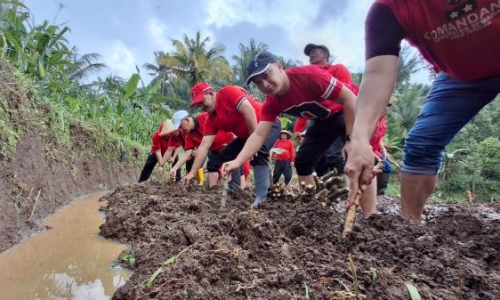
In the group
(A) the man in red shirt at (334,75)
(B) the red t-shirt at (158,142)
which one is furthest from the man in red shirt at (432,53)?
(B) the red t-shirt at (158,142)

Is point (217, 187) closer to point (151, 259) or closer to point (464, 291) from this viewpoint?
point (151, 259)

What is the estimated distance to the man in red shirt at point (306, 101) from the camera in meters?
2.54

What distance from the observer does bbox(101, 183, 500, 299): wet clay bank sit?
120cm

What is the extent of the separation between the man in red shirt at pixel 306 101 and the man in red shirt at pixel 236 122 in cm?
38

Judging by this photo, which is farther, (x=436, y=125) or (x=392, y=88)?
(x=436, y=125)

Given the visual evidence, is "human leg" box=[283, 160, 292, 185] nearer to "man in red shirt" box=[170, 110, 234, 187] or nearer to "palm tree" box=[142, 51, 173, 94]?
"man in red shirt" box=[170, 110, 234, 187]

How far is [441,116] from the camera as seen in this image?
176cm

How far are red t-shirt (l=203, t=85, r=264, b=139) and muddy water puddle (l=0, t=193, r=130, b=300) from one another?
1493 mm

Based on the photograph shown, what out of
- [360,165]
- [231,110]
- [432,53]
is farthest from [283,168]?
[360,165]

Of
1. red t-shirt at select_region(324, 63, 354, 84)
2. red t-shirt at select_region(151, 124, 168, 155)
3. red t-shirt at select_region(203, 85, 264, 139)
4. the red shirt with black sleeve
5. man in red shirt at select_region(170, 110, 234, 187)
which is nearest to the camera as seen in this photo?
red t-shirt at select_region(203, 85, 264, 139)

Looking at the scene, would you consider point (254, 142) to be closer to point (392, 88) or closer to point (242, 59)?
point (392, 88)

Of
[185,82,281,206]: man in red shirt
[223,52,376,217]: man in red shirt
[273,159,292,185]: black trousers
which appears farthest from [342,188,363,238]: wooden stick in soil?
[273,159,292,185]: black trousers

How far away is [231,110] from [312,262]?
2367mm

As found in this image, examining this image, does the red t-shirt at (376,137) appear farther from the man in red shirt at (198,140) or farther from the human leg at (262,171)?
the man in red shirt at (198,140)
